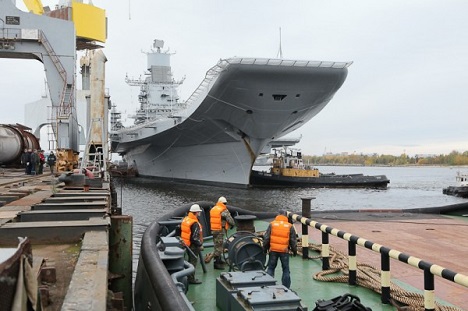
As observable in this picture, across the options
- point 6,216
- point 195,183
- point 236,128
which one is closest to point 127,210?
point 236,128

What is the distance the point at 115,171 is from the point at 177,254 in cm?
5176

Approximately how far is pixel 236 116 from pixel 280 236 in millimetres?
24601

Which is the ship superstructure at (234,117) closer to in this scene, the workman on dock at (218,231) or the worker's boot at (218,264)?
the workman on dock at (218,231)

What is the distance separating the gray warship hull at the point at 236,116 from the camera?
81.1 feet

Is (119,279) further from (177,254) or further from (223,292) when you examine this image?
(223,292)

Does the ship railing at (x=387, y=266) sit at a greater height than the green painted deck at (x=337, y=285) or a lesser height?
greater

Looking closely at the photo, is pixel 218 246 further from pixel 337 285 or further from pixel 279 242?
pixel 337 285

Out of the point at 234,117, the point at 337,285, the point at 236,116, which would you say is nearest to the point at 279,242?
the point at 337,285

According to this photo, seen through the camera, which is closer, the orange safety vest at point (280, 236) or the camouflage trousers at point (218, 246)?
the orange safety vest at point (280, 236)

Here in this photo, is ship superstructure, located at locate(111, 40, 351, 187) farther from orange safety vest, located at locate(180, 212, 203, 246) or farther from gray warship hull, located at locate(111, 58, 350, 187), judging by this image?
orange safety vest, located at locate(180, 212, 203, 246)

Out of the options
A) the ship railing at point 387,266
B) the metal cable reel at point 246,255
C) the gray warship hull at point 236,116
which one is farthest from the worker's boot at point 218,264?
the gray warship hull at point 236,116

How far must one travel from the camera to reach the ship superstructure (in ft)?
81.1

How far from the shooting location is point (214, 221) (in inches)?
273

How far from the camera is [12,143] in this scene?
19.7 m
